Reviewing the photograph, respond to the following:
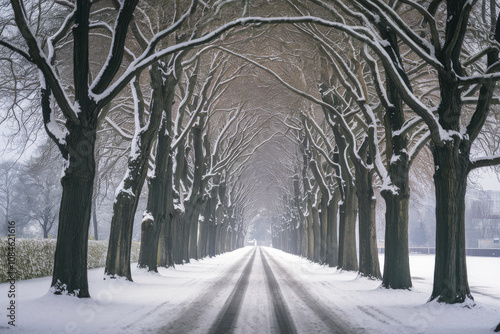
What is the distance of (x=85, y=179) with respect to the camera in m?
10.7

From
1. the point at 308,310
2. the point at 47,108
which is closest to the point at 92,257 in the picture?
the point at 47,108

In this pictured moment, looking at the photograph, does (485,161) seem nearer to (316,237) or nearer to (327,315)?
(327,315)

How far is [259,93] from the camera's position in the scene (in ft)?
89.1

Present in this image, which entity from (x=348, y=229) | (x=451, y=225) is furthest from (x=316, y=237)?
(x=451, y=225)

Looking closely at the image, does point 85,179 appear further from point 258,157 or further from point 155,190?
point 258,157

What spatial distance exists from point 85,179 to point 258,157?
1748 inches

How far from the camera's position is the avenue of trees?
10781 mm

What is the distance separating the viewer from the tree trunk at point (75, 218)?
10367mm

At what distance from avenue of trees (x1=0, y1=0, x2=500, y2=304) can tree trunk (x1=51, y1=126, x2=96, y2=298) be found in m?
0.02

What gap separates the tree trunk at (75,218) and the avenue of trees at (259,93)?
23mm

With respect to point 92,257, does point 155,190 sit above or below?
above

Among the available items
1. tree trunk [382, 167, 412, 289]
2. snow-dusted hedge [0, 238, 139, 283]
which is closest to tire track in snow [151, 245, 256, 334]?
tree trunk [382, 167, 412, 289]

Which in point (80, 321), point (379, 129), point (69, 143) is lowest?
point (80, 321)

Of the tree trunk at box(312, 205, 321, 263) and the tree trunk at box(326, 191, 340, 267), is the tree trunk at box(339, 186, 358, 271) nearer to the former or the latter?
the tree trunk at box(326, 191, 340, 267)
